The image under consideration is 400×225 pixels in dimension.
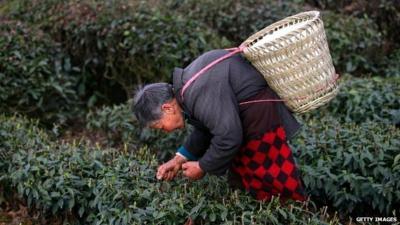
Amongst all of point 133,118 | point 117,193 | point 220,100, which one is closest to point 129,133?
point 133,118

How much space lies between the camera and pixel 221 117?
2926mm

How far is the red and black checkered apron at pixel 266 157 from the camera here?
10.4 feet

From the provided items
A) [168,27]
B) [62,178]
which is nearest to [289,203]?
[62,178]

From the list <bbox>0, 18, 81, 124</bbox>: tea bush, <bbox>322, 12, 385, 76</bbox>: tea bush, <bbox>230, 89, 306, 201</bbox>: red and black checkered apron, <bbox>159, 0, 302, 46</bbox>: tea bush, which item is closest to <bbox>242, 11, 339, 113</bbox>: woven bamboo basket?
<bbox>230, 89, 306, 201</bbox>: red and black checkered apron

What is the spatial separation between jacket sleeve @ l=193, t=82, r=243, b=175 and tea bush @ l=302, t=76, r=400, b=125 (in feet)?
6.96

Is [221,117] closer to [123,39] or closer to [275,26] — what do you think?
[275,26]

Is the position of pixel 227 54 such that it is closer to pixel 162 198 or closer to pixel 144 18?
pixel 162 198

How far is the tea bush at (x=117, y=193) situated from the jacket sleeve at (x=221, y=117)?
472mm

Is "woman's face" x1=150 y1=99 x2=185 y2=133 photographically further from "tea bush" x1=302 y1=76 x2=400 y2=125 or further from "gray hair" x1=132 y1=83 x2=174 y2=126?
"tea bush" x1=302 y1=76 x2=400 y2=125

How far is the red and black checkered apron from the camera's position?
10.4 ft

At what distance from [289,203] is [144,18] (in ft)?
11.4

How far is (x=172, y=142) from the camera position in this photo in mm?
4852

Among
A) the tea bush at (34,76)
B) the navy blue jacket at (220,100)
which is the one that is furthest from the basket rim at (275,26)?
the tea bush at (34,76)

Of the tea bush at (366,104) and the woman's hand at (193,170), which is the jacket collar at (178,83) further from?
the tea bush at (366,104)
